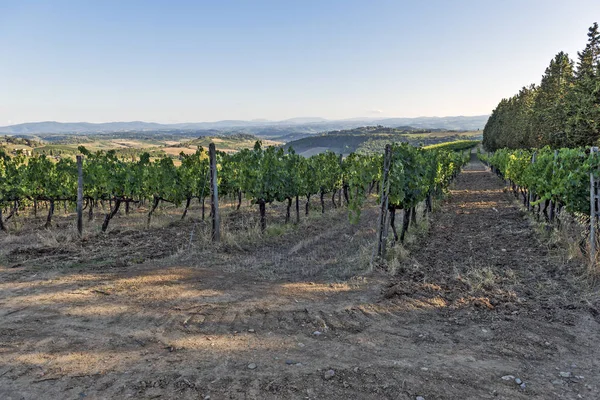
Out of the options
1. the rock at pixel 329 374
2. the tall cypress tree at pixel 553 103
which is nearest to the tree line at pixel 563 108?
the tall cypress tree at pixel 553 103

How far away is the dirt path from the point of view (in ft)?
12.0

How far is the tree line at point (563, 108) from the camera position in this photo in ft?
88.7

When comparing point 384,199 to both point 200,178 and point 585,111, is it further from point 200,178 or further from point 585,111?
point 585,111

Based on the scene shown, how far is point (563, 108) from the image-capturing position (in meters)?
31.1

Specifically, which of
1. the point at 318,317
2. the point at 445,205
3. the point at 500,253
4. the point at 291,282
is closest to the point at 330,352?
the point at 318,317

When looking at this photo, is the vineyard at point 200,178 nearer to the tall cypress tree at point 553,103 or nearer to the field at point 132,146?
the tall cypress tree at point 553,103

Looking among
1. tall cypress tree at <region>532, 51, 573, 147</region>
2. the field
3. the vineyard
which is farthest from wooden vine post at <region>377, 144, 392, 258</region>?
the field

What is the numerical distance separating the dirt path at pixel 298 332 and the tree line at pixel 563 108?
993 inches

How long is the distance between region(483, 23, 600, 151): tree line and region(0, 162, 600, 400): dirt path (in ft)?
82.8

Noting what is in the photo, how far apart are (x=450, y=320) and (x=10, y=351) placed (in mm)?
5464

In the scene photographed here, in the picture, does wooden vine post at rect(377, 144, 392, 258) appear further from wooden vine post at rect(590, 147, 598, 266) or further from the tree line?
the tree line

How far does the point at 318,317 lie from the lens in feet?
17.4

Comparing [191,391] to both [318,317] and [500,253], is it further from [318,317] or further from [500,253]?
[500,253]

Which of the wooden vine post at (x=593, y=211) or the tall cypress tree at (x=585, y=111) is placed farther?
the tall cypress tree at (x=585, y=111)
